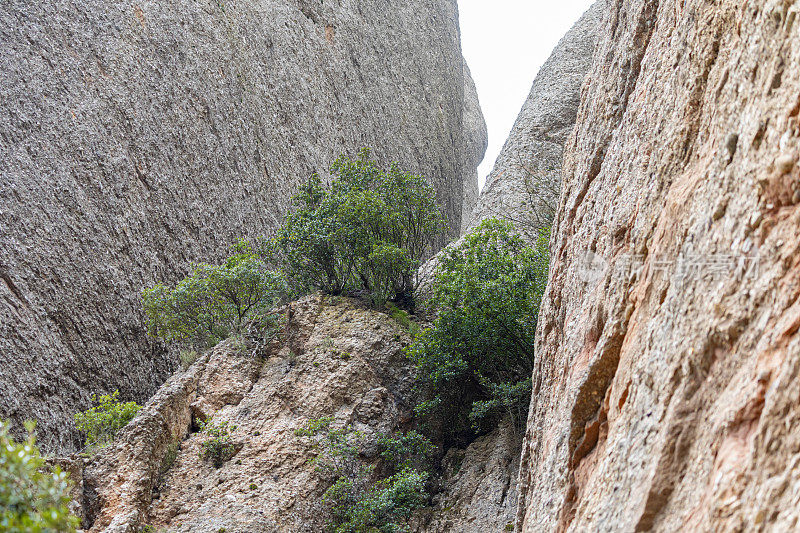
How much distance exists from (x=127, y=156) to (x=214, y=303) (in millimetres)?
4623

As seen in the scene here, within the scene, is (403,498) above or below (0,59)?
below

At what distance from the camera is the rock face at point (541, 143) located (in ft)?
81.7

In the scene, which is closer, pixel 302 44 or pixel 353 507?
pixel 353 507

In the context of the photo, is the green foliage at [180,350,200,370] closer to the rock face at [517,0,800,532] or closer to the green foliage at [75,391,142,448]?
the green foliage at [75,391,142,448]

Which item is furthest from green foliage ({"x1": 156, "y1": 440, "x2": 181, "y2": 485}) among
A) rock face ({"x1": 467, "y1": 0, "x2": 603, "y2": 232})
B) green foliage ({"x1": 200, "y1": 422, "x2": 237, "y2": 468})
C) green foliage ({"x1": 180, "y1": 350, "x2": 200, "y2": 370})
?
rock face ({"x1": 467, "y1": 0, "x2": 603, "y2": 232})

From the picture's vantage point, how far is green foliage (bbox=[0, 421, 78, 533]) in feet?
15.6

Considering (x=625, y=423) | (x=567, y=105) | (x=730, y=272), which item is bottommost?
(x=625, y=423)

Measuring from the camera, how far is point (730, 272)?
185 inches

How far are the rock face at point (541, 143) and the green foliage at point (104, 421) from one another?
13.7 meters

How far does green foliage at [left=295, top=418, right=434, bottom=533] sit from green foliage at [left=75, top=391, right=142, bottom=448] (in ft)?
12.0

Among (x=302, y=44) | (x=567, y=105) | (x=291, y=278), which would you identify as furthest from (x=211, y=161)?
(x=567, y=105)

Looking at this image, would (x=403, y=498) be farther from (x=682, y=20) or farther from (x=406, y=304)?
(x=682, y=20)

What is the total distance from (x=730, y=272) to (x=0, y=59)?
55.2 ft

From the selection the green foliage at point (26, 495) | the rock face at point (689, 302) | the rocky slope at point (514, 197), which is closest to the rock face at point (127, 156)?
the rocky slope at point (514, 197)
